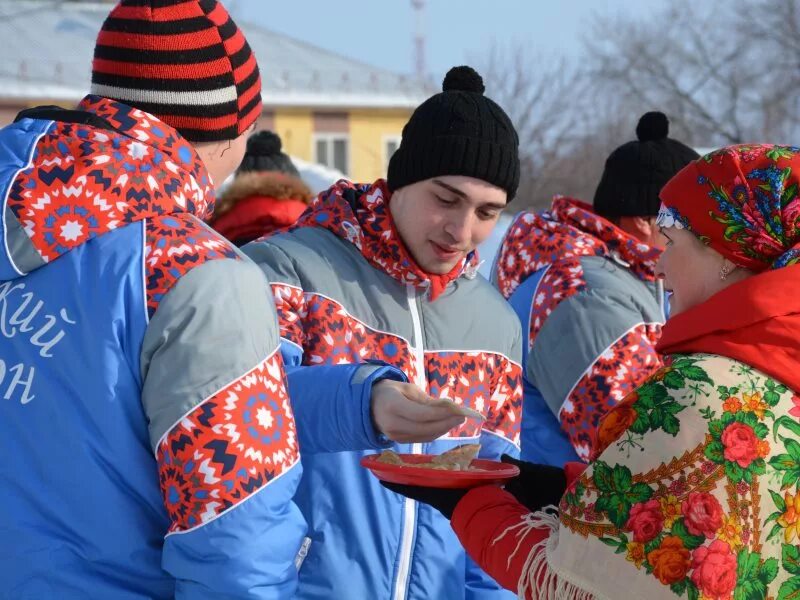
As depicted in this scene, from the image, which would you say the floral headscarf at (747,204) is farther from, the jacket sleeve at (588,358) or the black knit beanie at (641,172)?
the black knit beanie at (641,172)

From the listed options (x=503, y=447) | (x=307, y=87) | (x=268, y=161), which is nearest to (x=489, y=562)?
(x=503, y=447)

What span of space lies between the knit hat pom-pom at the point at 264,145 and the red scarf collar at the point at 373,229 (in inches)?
120

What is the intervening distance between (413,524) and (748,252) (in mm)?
1043

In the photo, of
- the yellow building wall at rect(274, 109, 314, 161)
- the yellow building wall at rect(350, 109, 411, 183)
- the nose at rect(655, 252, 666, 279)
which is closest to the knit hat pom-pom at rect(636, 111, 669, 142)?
the nose at rect(655, 252, 666, 279)

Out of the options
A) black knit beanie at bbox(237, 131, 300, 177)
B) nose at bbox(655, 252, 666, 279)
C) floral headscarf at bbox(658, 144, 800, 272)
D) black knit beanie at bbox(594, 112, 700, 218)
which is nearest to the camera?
floral headscarf at bbox(658, 144, 800, 272)

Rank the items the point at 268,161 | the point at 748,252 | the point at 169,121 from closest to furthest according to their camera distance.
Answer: the point at 169,121 → the point at 748,252 → the point at 268,161

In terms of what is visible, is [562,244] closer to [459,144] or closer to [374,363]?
[459,144]

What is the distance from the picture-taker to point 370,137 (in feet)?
98.6

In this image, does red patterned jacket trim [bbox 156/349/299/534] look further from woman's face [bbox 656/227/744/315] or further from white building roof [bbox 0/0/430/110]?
white building roof [bbox 0/0/430/110]

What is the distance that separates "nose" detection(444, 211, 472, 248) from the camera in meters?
3.31

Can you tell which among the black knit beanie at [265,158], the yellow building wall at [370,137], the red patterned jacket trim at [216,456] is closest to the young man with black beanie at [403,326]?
the red patterned jacket trim at [216,456]

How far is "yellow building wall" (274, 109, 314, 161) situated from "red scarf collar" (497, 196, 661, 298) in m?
23.1

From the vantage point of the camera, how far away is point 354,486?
3.00 metres

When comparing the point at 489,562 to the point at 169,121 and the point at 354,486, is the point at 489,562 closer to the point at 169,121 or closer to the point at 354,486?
the point at 354,486
